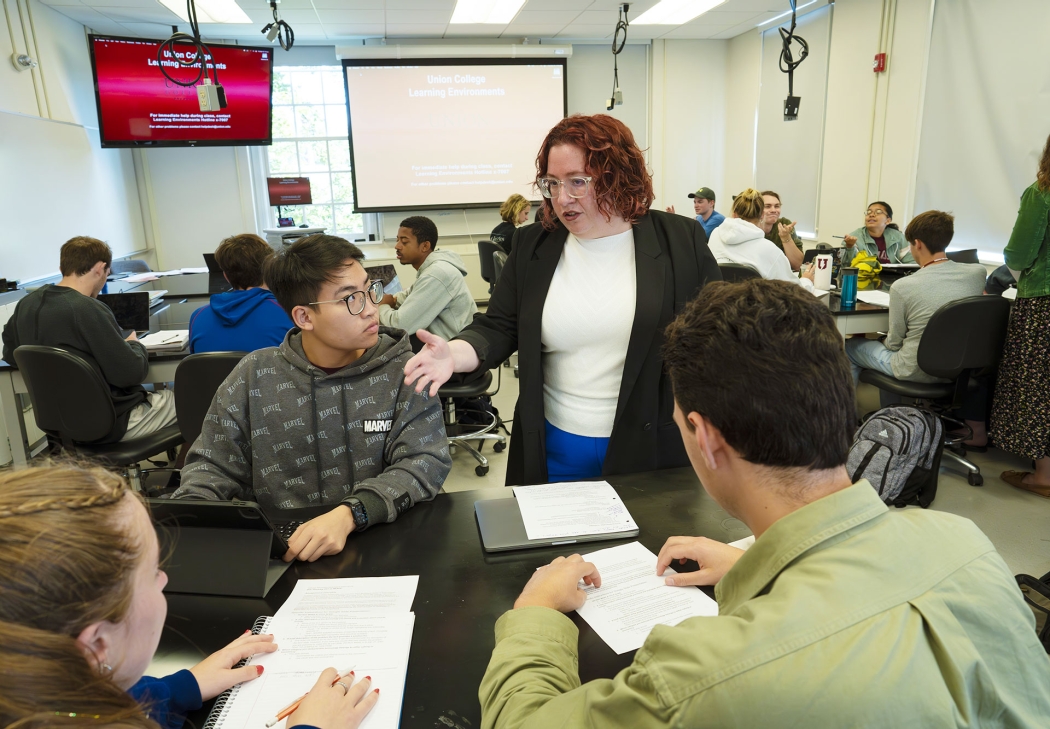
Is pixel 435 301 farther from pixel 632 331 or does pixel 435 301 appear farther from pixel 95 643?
pixel 95 643

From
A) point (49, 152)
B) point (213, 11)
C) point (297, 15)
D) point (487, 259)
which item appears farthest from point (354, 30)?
point (49, 152)

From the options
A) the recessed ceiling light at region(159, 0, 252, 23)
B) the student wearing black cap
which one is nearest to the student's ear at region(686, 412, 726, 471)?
the student wearing black cap

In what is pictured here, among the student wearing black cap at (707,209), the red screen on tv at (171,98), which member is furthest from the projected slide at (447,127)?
the student wearing black cap at (707,209)

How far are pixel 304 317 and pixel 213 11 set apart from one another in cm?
564

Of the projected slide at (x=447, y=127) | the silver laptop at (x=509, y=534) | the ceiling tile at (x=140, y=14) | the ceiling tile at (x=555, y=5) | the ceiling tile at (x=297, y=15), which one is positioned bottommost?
the silver laptop at (x=509, y=534)

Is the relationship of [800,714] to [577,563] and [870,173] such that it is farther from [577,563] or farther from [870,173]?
[870,173]

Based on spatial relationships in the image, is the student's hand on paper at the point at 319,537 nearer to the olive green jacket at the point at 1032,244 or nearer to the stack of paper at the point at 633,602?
the stack of paper at the point at 633,602

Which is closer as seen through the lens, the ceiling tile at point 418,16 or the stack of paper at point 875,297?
the stack of paper at point 875,297

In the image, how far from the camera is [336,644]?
0.91 m

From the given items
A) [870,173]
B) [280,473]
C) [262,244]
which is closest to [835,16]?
[870,173]

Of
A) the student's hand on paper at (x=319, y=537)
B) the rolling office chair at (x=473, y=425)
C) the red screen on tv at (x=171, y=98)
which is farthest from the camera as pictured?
the red screen on tv at (x=171, y=98)

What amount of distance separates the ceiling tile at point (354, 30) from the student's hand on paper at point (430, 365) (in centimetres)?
602

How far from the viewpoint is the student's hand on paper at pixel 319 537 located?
3.69 feet

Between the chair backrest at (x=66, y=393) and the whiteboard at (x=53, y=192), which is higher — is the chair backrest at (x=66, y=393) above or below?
below
